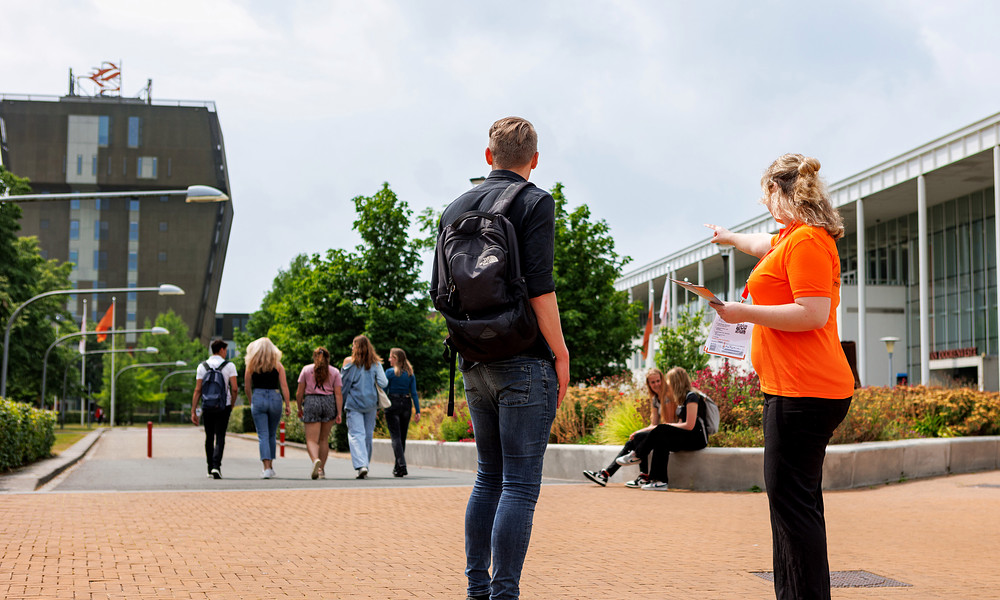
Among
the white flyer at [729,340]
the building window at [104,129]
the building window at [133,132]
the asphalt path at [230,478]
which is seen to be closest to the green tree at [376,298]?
the asphalt path at [230,478]

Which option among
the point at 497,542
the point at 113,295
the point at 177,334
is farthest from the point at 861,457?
the point at 113,295

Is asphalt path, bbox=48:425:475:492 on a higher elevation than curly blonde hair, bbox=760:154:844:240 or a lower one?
lower

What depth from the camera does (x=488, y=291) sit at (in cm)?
367

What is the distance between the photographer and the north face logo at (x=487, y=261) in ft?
12.1

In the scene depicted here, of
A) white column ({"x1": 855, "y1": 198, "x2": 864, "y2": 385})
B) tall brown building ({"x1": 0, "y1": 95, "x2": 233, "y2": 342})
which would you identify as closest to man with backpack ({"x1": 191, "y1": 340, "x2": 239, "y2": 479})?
white column ({"x1": 855, "y1": 198, "x2": 864, "y2": 385})

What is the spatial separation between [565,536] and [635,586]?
6.88 feet

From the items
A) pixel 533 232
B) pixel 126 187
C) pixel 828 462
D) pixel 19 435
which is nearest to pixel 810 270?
pixel 533 232

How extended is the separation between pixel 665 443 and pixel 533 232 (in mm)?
8195

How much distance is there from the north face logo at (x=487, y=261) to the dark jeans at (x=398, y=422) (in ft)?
34.5

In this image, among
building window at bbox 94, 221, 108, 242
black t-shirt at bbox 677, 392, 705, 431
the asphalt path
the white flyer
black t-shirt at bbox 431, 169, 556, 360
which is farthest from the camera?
building window at bbox 94, 221, 108, 242

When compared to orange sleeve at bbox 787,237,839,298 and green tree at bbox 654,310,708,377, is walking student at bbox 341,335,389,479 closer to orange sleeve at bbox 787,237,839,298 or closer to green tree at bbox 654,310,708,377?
orange sleeve at bbox 787,237,839,298

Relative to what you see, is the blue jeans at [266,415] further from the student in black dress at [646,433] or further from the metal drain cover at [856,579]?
the metal drain cover at [856,579]

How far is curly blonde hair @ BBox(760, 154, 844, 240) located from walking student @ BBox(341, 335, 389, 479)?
1004 centimetres

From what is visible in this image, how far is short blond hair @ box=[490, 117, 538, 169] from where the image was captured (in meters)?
4.07
